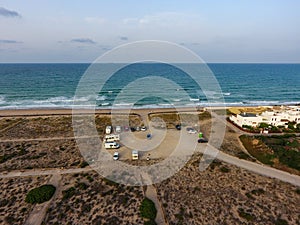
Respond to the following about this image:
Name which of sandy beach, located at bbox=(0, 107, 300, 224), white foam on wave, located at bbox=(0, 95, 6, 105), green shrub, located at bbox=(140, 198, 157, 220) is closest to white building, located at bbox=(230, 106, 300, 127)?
sandy beach, located at bbox=(0, 107, 300, 224)

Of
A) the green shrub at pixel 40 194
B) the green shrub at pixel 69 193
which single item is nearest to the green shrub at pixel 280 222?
the green shrub at pixel 69 193

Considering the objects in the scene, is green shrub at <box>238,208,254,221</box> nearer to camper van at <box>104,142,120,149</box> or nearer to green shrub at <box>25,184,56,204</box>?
green shrub at <box>25,184,56,204</box>

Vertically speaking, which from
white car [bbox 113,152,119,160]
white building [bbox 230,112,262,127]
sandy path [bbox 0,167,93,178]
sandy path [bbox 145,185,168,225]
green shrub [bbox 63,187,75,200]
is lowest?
sandy path [bbox 145,185,168,225]

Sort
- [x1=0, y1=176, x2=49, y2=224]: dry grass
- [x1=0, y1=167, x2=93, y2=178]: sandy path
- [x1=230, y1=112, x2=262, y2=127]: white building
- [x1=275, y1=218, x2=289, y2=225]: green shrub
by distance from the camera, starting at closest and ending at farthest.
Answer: [x1=275, y1=218, x2=289, y2=225]: green shrub < [x1=0, y1=176, x2=49, y2=224]: dry grass < [x1=0, y1=167, x2=93, y2=178]: sandy path < [x1=230, y1=112, x2=262, y2=127]: white building

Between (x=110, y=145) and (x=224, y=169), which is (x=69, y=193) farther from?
(x=224, y=169)

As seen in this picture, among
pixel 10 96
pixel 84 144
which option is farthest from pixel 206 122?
pixel 10 96

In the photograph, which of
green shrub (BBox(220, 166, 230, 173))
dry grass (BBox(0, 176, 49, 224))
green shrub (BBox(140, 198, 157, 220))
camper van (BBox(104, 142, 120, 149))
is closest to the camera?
dry grass (BBox(0, 176, 49, 224))

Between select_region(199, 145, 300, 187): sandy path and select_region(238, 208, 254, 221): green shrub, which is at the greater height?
select_region(199, 145, 300, 187): sandy path

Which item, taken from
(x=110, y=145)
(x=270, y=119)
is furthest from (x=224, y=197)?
(x=270, y=119)
